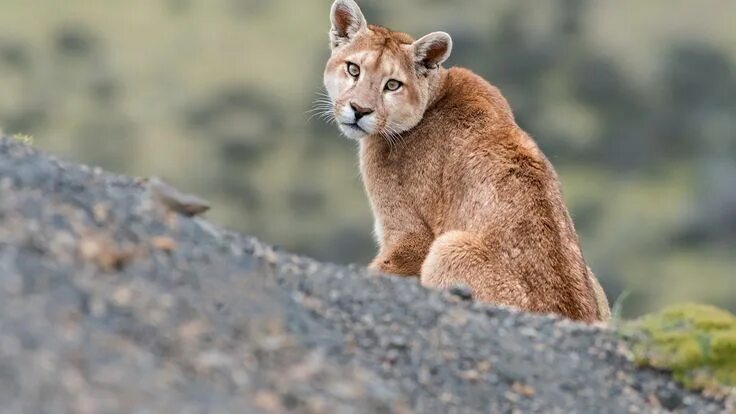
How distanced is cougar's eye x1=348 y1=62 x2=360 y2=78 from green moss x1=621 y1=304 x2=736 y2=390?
201 inches

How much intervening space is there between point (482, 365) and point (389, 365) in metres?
0.78

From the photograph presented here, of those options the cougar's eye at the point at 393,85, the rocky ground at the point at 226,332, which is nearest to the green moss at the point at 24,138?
the rocky ground at the point at 226,332

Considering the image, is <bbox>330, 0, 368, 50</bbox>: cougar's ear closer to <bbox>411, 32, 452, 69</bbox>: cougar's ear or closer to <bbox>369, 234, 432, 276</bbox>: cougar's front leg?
<bbox>411, 32, 452, 69</bbox>: cougar's ear

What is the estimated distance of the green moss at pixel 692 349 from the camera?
8344 millimetres

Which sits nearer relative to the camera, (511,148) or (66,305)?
(66,305)

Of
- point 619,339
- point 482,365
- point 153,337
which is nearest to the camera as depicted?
point 153,337

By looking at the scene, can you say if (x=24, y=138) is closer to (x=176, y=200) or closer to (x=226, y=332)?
(x=176, y=200)

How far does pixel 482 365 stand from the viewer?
25.5 ft

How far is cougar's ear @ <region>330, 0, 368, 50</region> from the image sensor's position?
13.2m

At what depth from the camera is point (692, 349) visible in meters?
8.40

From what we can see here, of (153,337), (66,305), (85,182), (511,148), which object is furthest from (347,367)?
(511,148)

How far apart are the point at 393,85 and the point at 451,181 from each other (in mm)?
1282

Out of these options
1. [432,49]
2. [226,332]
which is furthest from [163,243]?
[432,49]

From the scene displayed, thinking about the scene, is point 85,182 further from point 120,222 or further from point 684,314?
point 684,314
